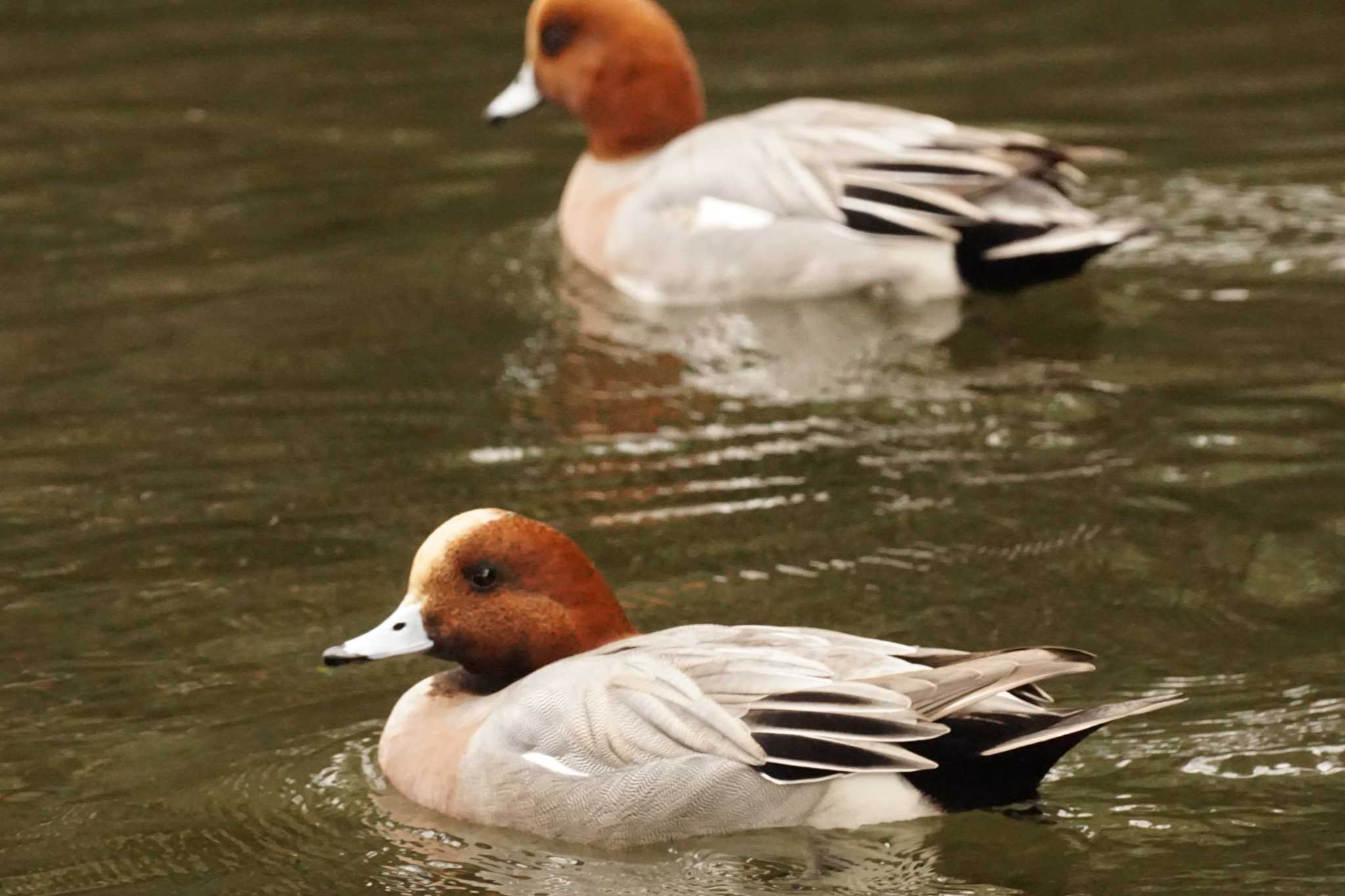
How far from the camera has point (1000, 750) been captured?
15.8 feet

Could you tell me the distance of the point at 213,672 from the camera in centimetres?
602

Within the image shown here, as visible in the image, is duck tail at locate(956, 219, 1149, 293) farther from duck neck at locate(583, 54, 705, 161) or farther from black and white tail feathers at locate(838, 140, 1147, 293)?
duck neck at locate(583, 54, 705, 161)

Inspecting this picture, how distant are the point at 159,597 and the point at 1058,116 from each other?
5.64 meters

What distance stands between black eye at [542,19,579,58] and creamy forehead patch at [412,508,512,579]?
4735mm

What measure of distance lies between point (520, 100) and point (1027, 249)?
245 centimetres

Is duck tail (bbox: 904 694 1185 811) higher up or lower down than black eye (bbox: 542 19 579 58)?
lower down

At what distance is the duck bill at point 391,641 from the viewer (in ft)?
17.4

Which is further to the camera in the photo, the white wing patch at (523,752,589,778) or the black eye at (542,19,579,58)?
the black eye at (542,19,579,58)

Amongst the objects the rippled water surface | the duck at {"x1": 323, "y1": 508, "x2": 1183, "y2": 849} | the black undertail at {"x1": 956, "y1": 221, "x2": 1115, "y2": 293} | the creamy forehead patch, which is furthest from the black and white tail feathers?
the creamy forehead patch

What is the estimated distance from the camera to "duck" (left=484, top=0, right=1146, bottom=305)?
877 centimetres

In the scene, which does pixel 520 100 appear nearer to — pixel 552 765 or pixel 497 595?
pixel 497 595

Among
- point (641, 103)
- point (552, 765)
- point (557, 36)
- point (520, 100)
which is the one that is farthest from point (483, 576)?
point (520, 100)

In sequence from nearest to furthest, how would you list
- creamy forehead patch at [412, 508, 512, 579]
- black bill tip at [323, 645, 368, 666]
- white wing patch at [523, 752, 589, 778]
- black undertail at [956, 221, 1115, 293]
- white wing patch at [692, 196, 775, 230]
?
1. white wing patch at [523, 752, 589, 778]
2. black bill tip at [323, 645, 368, 666]
3. creamy forehead patch at [412, 508, 512, 579]
4. black undertail at [956, 221, 1115, 293]
5. white wing patch at [692, 196, 775, 230]

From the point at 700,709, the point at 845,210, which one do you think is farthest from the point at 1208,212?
the point at 700,709
